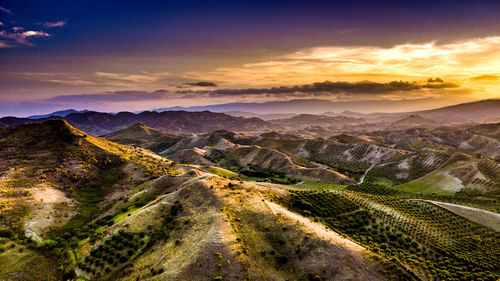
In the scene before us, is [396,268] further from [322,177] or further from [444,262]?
[322,177]

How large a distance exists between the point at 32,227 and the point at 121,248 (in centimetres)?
3910

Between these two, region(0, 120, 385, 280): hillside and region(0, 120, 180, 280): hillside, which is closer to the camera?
region(0, 120, 385, 280): hillside

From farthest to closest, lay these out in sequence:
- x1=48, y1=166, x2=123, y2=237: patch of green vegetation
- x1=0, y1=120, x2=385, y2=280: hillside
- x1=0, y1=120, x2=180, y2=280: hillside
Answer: x1=48, y1=166, x2=123, y2=237: patch of green vegetation
x1=0, y1=120, x2=180, y2=280: hillside
x1=0, y1=120, x2=385, y2=280: hillside

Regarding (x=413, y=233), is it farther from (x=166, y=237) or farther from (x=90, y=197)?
(x=90, y=197)

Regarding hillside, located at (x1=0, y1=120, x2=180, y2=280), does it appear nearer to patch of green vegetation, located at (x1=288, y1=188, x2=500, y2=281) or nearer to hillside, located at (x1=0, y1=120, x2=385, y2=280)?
hillside, located at (x1=0, y1=120, x2=385, y2=280)

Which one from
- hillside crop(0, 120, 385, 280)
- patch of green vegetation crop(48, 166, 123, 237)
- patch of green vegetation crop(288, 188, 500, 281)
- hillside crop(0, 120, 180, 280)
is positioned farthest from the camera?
patch of green vegetation crop(48, 166, 123, 237)

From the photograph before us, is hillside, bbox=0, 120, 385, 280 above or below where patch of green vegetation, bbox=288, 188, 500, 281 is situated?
above

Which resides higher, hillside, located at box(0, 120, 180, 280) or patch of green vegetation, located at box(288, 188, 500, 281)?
hillside, located at box(0, 120, 180, 280)

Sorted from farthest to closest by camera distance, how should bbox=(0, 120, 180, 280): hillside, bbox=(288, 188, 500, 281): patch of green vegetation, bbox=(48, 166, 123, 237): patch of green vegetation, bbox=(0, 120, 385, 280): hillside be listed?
bbox=(48, 166, 123, 237): patch of green vegetation → bbox=(0, 120, 180, 280): hillside → bbox=(288, 188, 500, 281): patch of green vegetation → bbox=(0, 120, 385, 280): hillside

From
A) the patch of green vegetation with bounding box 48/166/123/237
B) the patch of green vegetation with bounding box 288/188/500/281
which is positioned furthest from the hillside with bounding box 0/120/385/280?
the patch of green vegetation with bounding box 288/188/500/281

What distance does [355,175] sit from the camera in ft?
614

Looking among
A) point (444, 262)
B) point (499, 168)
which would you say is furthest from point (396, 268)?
point (499, 168)

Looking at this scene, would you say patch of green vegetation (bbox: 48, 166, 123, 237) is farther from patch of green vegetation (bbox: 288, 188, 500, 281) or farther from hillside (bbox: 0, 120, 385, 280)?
patch of green vegetation (bbox: 288, 188, 500, 281)

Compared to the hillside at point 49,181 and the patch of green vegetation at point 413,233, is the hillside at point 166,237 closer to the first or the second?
the hillside at point 49,181
